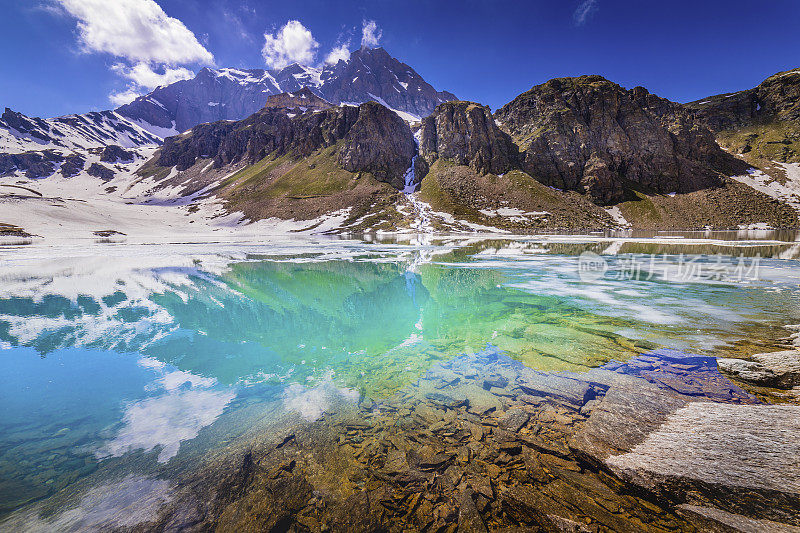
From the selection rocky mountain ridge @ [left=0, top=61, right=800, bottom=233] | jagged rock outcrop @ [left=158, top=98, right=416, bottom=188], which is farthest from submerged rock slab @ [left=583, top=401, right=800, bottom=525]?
jagged rock outcrop @ [left=158, top=98, right=416, bottom=188]

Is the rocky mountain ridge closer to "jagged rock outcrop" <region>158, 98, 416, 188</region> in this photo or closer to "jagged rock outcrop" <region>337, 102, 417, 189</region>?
"jagged rock outcrop" <region>337, 102, 417, 189</region>

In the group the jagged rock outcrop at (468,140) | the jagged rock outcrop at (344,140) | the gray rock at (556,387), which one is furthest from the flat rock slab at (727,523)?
the jagged rock outcrop at (344,140)

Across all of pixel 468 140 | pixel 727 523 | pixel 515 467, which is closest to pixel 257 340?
pixel 515 467

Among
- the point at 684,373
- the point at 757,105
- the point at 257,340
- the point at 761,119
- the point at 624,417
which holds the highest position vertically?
the point at 757,105

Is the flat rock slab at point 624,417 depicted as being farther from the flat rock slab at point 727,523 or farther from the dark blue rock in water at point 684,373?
the flat rock slab at point 727,523

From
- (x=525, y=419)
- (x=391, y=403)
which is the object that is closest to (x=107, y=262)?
(x=391, y=403)

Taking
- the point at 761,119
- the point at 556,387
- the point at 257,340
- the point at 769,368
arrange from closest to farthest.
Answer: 1. the point at 556,387
2. the point at 769,368
3. the point at 257,340
4. the point at 761,119

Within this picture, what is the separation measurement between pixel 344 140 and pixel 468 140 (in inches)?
2489

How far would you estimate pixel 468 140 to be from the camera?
132m

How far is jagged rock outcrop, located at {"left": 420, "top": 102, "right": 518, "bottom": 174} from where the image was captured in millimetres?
125375

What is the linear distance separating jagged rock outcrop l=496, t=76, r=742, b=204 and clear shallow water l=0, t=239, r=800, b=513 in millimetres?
108124

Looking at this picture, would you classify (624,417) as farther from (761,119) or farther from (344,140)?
(761,119)

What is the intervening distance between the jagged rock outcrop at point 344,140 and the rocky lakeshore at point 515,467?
5177 inches

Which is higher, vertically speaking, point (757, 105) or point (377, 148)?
point (757, 105)
